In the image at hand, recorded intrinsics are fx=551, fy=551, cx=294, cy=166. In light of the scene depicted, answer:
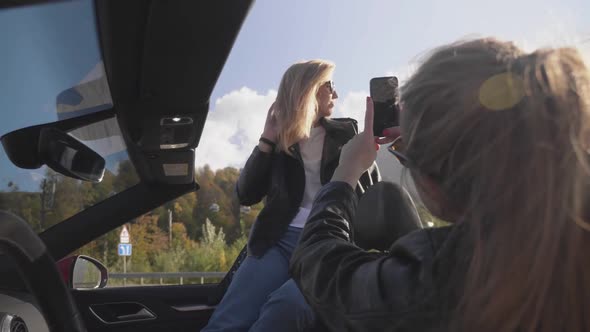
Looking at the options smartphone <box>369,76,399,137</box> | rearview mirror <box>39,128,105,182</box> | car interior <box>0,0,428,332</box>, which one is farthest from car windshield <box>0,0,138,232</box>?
smartphone <box>369,76,399,137</box>

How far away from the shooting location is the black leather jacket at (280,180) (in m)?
2.34

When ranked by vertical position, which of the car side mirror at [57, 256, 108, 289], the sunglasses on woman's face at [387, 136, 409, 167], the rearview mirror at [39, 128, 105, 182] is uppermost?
the sunglasses on woman's face at [387, 136, 409, 167]

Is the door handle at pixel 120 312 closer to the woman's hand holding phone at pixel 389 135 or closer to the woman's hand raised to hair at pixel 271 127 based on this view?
the woman's hand raised to hair at pixel 271 127

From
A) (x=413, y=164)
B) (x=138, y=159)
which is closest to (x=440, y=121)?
(x=413, y=164)

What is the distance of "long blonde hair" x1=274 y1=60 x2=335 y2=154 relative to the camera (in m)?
2.46

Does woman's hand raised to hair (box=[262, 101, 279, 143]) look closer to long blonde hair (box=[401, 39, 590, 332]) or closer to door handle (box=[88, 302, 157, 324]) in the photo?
door handle (box=[88, 302, 157, 324])

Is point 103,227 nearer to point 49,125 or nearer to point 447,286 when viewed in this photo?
point 49,125

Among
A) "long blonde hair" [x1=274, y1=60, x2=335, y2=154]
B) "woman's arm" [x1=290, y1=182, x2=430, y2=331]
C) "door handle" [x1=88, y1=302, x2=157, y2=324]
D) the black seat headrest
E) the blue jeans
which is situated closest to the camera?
"woman's arm" [x1=290, y1=182, x2=430, y2=331]

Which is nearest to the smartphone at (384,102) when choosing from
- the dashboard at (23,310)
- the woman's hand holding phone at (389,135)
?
the woman's hand holding phone at (389,135)

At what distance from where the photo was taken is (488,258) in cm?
90

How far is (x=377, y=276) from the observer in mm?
1052

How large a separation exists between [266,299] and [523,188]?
147 cm

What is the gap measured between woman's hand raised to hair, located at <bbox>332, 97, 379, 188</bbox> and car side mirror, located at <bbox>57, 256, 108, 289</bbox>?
1772 millimetres

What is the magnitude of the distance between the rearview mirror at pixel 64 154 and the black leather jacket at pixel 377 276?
1.08m
